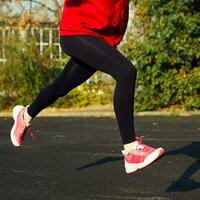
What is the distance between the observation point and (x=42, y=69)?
14.6 metres

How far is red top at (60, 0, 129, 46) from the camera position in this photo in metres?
5.03

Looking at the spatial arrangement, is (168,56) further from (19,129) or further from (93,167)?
(19,129)

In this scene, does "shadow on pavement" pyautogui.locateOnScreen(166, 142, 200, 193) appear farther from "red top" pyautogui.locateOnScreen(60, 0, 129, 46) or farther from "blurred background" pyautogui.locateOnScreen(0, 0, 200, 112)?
"blurred background" pyautogui.locateOnScreen(0, 0, 200, 112)

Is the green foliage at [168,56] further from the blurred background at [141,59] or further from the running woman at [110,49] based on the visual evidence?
the running woman at [110,49]

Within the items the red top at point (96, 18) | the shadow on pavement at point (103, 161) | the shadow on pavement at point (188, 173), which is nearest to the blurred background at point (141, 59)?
the shadow on pavement at point (188, 173)

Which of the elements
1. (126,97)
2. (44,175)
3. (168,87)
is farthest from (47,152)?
(168,87)

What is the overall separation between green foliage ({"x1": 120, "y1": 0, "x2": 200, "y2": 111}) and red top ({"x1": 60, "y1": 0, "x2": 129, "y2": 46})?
322 inches

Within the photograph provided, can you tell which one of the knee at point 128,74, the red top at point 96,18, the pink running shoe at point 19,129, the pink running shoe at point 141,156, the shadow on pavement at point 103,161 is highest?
the red top at point 96,18

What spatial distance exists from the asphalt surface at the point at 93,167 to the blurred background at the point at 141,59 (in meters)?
2.92

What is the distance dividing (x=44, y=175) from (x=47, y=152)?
5.34 feet

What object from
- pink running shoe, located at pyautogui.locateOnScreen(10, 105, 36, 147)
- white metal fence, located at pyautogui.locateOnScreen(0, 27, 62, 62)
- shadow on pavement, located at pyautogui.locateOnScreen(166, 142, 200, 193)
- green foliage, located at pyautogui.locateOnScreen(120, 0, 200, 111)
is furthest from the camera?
white metal fence, located at pyautogui.locateOnScreen(0, 27, 62, 62)

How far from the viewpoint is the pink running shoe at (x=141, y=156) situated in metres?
4.92

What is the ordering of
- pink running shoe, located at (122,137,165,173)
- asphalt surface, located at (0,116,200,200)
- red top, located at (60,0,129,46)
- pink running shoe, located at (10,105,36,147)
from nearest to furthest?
pink running shoe, located at (122,137,165,173)
red top, located at (60,0,129,46)
asphalt surface, located at (0,116,200,200)
pink running shoe, located at (10,105,36,147)

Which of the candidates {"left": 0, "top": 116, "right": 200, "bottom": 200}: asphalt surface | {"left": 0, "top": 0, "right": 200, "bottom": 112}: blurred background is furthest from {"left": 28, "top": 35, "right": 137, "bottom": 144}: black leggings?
{"left": 0, "top": 0, "right": 200, "bottom": 112}: blurred background
